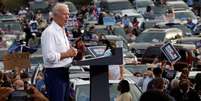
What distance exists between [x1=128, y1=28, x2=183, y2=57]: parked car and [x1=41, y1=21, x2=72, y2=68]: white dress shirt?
21599mm

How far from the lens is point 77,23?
4181 centimetres

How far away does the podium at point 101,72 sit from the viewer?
304 inches

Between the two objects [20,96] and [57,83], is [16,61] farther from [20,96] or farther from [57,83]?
[57,83]

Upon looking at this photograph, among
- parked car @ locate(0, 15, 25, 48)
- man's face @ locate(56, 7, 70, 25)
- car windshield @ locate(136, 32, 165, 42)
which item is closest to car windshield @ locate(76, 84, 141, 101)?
man's face @ locate(56, 7, 70, 25)

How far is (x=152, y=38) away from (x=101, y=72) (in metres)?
23.9

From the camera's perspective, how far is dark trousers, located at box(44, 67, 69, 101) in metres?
7.91

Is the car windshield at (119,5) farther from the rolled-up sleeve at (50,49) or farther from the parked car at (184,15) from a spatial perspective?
the rolled-up sleeve at (50,49)

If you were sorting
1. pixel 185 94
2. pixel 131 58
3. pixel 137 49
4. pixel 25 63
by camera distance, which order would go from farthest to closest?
pixel 137 49 → pixel 131 58 → pixel 25 63 → pixel 185 94

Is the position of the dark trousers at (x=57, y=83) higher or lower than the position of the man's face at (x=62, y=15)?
lower

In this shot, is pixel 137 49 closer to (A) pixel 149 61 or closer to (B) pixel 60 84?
(A) pixel 149 61

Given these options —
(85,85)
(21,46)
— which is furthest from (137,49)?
(85,85)

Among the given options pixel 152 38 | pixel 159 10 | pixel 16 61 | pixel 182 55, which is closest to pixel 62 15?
pixel 16 61

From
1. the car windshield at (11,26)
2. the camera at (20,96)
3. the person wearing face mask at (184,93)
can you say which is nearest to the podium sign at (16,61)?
the person wearing face mask at (184,93)

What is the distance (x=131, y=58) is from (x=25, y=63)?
8185 mm
